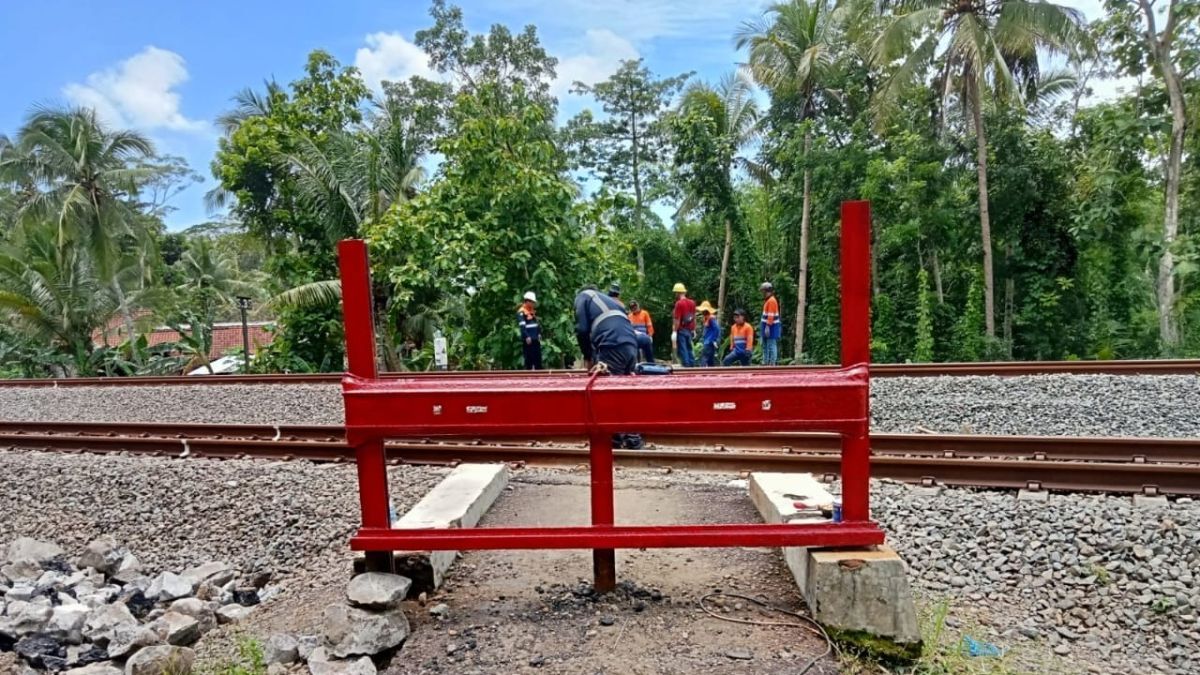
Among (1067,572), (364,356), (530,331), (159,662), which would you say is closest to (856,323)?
(364,356)

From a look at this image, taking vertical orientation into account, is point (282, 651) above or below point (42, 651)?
above

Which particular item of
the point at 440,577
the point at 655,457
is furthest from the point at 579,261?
the point at 440,577

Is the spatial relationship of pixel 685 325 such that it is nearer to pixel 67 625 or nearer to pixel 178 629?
pixel 178 629

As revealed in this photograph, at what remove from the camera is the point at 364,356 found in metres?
3.15

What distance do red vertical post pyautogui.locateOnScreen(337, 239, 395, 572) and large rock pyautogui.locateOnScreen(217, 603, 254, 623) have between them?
1.25 m

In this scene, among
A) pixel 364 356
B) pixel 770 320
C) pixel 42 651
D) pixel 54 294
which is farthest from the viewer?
pixel 54 294

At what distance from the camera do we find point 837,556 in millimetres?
2900

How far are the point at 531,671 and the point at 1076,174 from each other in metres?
20.6

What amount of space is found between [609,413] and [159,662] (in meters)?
2.21

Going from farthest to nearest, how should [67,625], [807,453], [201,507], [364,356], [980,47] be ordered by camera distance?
[980,47] → [807,453] → [201,507] → [67,625] → [364,356]

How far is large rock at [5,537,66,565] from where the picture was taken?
5.12 m

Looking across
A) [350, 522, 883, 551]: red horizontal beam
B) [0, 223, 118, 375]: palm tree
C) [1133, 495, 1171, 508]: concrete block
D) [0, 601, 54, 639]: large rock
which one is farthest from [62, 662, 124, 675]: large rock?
[0, 223, 118, 375]: palm tree

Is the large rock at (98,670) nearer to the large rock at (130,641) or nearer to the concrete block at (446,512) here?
the large rock at (130,641)

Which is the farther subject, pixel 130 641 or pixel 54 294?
pixel 54 294
